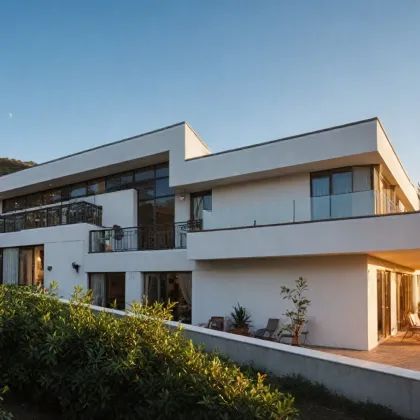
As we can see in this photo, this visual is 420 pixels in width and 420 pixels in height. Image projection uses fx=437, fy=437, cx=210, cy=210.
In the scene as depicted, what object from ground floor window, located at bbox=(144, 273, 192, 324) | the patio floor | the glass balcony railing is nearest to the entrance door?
the patio floor

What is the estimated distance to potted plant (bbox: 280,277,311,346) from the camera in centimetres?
1245

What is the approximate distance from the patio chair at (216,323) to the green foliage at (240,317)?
0.36m

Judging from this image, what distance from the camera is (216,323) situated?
1409 cm

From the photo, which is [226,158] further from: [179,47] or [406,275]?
[406,275]

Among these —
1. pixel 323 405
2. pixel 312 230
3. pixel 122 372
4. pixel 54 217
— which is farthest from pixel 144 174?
pixel 122 372

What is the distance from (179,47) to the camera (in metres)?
14.1

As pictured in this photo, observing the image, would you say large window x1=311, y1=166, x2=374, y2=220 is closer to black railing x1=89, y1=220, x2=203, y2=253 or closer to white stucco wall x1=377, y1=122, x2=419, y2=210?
white stucco wall x1=377, y1=122, x2=419, y2=210

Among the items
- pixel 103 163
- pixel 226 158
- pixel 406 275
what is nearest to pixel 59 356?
pixel 226 158

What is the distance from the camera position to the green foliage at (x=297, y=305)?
12.5 m

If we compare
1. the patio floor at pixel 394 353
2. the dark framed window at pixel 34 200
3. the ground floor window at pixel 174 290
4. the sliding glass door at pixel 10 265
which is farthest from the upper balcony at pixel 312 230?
the dark framed window at pixel 34 200

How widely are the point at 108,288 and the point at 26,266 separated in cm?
553

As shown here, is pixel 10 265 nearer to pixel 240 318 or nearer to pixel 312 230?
pixel 240 318

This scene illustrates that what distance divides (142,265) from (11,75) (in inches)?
311

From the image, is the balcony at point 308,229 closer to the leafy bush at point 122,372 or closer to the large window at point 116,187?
the large window at point 116,187
